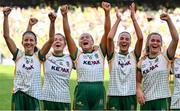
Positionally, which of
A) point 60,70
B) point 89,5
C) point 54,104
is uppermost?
point 89,5

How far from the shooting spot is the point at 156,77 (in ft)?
23.0

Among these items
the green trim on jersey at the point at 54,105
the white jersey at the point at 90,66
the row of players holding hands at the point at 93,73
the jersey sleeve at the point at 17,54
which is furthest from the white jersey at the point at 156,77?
the jersey sleeve at the point at 17,54

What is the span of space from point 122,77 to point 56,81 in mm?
866

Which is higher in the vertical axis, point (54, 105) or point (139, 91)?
point (139, 91)

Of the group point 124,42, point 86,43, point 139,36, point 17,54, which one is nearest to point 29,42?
point 17,54

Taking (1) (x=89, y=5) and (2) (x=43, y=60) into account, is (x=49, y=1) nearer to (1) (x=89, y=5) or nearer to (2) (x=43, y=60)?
(1) (x=89, y=5)

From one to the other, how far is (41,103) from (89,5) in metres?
18.2

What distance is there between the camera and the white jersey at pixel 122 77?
7148 mm

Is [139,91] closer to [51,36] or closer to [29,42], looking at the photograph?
[51,36]

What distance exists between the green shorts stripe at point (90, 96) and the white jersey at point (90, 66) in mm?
79

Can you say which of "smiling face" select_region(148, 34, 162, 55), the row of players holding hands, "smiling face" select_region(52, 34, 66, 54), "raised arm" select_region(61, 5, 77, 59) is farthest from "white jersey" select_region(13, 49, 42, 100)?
"smiling face" select_region(148, 34, 162, 55)

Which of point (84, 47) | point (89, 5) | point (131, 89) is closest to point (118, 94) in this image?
point (131, 89)

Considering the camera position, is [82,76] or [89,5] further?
[89,5]

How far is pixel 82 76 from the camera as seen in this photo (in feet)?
23.7
